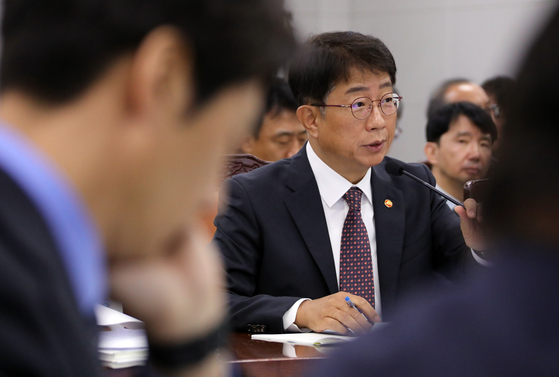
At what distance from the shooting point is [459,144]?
3.63m

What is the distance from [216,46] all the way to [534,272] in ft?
1.08

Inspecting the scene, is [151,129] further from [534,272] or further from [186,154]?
[534,272]

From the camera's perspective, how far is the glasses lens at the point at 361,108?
7.74 feet

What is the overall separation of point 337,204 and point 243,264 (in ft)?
1.42

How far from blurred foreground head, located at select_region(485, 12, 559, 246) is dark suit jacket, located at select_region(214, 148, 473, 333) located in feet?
5.15

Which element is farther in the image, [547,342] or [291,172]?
[291,172]

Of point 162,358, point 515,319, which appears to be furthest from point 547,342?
point 162,358

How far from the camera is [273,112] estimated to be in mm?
3828

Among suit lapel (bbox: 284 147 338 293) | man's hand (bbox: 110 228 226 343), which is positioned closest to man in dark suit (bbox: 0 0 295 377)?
man's hand (bbox: 110 228 226 343)

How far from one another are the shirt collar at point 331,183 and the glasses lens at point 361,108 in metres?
0.23

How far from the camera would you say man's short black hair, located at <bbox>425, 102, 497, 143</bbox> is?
360 centimetres

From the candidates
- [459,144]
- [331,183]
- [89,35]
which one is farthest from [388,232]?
[89,35]

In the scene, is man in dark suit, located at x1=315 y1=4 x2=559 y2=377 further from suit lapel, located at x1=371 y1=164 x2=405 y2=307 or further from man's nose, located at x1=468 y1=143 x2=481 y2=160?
man's nose, located at x1=468 y1=143 x2=481 y2=160

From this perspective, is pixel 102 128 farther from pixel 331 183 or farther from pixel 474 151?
pixel 474 151
